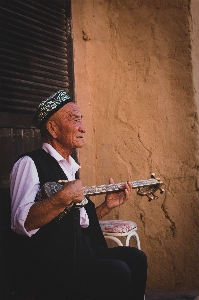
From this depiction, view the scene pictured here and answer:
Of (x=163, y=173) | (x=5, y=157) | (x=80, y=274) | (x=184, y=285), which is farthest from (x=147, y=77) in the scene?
(x=80, y=274)

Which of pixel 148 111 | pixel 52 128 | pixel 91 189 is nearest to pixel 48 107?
pixel 52 128

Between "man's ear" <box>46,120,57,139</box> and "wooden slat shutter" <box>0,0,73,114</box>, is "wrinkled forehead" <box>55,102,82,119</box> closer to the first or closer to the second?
"man's ear" <box>46,120,57,139</box>

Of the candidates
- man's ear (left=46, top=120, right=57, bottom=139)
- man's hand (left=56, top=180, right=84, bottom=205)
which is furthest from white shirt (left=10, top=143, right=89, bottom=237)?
man's ear (left=46, top=120, right=57, bottom=139)

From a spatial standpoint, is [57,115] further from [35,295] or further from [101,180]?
[101,180]

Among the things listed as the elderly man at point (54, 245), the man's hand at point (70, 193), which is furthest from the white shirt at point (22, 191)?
the man's hand at point (70, 193)

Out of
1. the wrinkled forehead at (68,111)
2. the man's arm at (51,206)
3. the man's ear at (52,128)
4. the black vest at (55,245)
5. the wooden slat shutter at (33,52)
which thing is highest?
the wooden slat shutter at (33,52)

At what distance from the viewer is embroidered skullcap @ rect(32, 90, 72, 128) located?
7.97 ft

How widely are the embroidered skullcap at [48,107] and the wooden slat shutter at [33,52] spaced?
25.0 inches

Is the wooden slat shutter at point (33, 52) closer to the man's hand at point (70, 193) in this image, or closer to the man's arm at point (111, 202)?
the man's arm at point (111, 202)

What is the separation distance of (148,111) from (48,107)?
5.09 ft

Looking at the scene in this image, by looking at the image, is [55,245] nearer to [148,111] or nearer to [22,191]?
[22,191]

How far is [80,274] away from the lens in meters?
2.07

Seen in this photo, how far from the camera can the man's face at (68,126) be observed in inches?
97.6

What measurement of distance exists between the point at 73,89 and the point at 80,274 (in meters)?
2.08
